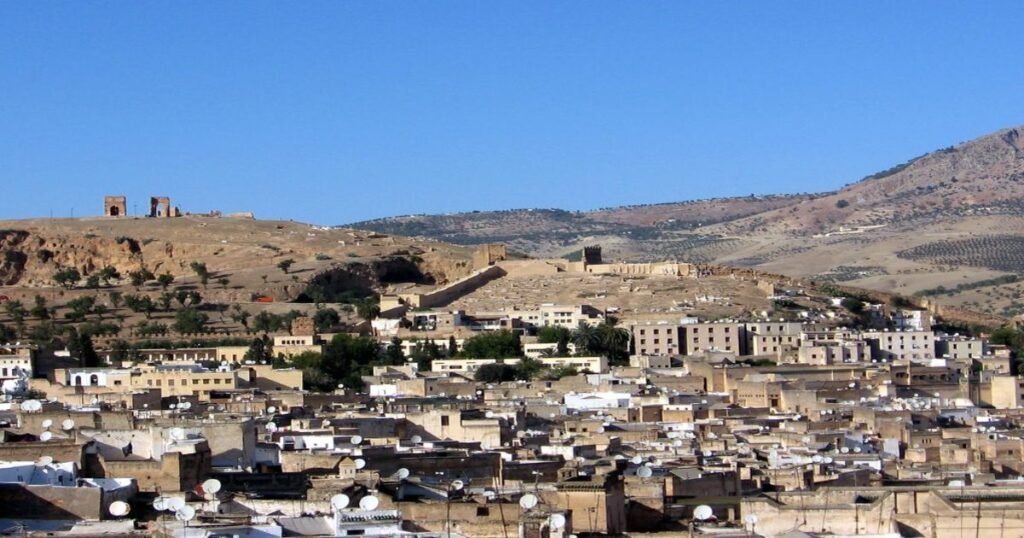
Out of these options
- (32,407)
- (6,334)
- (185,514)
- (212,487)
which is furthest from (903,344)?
(185,514)

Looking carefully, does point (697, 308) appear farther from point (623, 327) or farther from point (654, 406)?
point (654, 406)

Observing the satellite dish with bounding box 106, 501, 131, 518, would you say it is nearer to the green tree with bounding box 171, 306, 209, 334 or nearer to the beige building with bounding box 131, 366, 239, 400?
the beige building with bounding box 131, 366, 239, 400

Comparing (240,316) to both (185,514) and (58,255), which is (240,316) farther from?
(185,514)

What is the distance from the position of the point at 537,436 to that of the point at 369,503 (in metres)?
21.3

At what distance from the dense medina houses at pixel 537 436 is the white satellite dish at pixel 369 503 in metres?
0.05

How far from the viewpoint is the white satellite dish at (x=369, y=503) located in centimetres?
2472

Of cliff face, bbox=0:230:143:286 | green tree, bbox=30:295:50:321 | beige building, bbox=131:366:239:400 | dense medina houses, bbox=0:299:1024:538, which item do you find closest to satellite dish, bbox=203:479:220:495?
dense medina houses, bbox=0:299:1024:538

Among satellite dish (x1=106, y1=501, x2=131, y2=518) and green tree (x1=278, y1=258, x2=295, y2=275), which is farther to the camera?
green tree (x1=278, y1=258, x2=295, y2=275)

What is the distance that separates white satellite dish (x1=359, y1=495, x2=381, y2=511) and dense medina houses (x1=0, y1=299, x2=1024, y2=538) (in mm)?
48

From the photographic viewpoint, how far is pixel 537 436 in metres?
46.1

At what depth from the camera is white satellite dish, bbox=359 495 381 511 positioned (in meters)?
24.7

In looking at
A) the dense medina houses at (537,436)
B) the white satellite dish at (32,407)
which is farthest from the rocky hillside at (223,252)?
the white satellite dish at (32,407)

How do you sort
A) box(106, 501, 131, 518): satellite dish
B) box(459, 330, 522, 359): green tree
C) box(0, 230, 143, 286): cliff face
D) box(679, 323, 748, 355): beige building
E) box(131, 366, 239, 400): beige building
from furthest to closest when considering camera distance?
1. box(0, 230, 143, 286): cliff face
2. box(679, 323, 748, 355): beige building
3. box(459, 330, 522, 359): green tree
4. box(131, 366, 239, 400): beige building
5. box(106, 501, 131, 518): satellite dish

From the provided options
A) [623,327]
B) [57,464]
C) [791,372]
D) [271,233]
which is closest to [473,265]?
[271,233]
